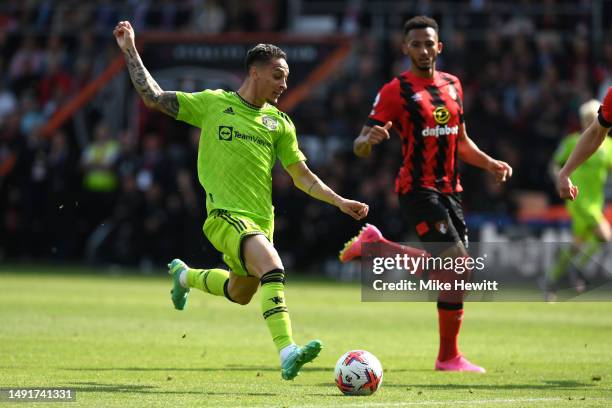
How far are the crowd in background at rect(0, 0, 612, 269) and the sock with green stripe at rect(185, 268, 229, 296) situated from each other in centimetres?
1286

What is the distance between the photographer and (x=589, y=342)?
13.6 m

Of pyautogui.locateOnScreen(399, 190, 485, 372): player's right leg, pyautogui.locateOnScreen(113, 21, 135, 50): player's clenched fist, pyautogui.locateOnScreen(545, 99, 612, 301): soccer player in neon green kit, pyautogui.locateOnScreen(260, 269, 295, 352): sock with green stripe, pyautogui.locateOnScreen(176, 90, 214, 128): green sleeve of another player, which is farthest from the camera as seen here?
pyautogui.locateOnScreen(545, 99, 612, 301): soccer player in neon green kit

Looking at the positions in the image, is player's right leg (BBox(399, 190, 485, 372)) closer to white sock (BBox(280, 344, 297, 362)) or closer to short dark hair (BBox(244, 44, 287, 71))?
short dark hair (BBox(244, 44, 287, 71))

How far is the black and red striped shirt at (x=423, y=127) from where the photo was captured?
11391 millimetres

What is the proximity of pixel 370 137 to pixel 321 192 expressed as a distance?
952 mm

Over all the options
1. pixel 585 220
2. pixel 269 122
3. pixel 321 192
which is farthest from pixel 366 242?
pixel 585 220

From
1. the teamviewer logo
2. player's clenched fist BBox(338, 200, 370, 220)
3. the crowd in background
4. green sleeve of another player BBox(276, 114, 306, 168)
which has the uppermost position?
the teamviewer logo

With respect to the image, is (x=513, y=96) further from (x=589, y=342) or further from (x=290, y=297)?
(x=589, y=342)

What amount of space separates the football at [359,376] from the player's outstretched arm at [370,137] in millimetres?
2126

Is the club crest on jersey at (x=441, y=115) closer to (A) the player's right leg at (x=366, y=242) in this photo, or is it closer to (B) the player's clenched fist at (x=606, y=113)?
(A) the player's right leg at (x=366, y=242)

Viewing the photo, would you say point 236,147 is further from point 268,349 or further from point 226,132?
point 268,349

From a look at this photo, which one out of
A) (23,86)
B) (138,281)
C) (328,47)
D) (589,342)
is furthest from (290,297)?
(23,86)

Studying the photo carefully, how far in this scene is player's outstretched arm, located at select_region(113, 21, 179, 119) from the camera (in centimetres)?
991

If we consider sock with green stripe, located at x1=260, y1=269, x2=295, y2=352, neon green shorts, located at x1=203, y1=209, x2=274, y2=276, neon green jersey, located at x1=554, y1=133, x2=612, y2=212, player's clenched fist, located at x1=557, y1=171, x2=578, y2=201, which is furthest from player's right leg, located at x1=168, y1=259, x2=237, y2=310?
neon green jersey, located at x1=554, y1=133, x2=612, y2=212
